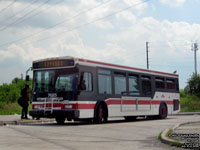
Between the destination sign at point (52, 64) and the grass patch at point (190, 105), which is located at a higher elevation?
the destination sign at point (52, 64)

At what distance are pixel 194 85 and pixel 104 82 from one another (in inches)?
1462

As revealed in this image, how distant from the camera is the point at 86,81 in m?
18.4

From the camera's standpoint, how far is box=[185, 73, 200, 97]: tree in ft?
178

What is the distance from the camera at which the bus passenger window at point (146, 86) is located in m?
→ 23.5

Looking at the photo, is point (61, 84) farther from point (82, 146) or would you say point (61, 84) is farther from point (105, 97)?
point (82, 146)

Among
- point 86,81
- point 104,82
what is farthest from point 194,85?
point 86,81

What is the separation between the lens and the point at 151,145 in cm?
1004

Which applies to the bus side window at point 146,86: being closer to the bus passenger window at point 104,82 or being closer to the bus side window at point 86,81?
the bus passenger window at point 104,82

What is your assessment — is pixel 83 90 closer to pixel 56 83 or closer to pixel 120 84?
pixel 56 83

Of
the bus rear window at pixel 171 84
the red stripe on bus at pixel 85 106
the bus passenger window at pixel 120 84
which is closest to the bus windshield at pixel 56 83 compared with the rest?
the red stripe on bus at pixel 85 106

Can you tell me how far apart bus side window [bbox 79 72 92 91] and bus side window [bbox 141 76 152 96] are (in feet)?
18.6

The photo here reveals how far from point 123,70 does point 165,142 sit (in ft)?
37.8

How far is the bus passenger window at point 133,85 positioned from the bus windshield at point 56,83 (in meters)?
4.97

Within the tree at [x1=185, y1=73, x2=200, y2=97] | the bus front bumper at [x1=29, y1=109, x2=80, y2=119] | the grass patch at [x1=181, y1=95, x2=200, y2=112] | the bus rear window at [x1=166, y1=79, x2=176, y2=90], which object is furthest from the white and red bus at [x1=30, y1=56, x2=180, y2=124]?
the tree at [x1=185, y1=73, x2=200, y2=97]
